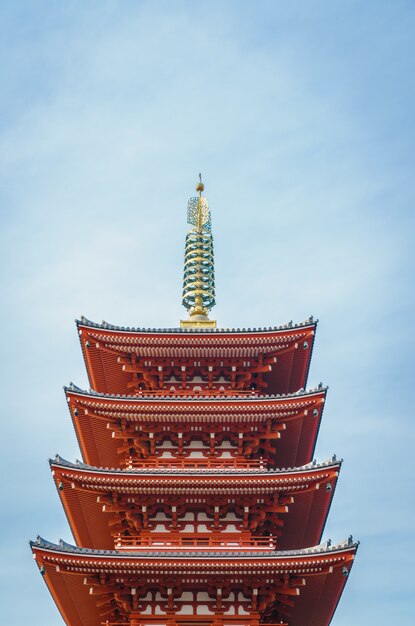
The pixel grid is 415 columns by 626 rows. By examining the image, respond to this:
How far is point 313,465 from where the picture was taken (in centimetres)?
2925

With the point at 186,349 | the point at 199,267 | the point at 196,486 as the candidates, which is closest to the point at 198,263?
the point at 199,267

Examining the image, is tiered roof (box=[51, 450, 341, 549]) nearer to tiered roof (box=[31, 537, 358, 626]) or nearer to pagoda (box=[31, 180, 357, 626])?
pagoda (box=[31, 180, 357, 626])

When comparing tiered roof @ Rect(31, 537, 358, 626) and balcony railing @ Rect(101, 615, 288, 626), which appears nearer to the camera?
tiered roof @ Rect(31, 537, 358, 626)

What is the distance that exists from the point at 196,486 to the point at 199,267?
1403 cm

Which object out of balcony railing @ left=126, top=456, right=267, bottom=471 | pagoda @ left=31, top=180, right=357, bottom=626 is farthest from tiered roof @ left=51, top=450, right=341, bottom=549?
balcony railing @ left=126, top=456, right=267, bottom=471

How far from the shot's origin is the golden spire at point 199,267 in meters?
37.9

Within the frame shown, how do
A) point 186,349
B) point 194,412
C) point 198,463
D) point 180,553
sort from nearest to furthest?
point 180,553 < point 194,412 < point 198,463 < point 186,349

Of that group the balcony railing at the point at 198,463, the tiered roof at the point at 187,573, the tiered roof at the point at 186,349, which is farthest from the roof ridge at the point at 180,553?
the tiered roof at the point at 186,349

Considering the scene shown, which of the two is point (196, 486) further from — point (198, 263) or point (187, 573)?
point (198, 263)

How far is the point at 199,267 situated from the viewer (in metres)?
40.4

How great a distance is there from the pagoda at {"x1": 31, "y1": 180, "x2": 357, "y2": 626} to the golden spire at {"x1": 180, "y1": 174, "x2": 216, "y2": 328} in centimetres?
189

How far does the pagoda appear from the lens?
1069 inches

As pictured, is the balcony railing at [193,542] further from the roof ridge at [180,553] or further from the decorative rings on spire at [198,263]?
the decorative rings on spire at [198,263]

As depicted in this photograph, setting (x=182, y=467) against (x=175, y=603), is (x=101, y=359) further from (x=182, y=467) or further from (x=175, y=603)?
(x=175, y=603)
